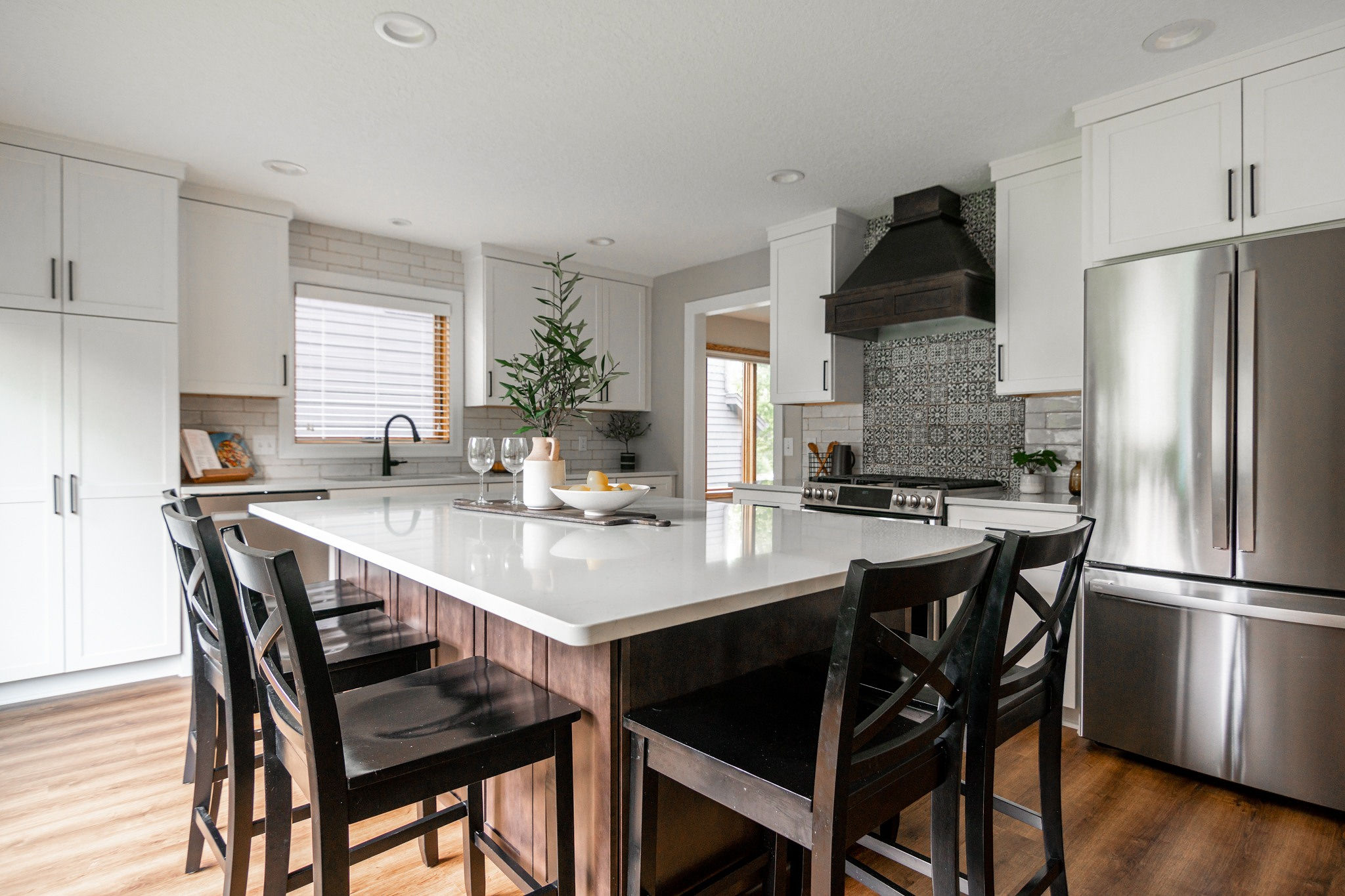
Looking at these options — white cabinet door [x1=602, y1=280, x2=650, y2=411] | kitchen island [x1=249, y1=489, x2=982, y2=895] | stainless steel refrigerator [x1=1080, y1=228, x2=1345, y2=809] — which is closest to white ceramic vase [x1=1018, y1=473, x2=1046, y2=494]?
stainless steel refrigerator [x1=1080, y1=228, x2=1345, y2=809]

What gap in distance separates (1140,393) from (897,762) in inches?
78.7

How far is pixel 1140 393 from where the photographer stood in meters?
2.46

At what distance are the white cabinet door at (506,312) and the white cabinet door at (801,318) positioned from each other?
5.34ft

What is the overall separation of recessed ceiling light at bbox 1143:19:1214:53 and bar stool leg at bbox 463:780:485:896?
9.62 ft

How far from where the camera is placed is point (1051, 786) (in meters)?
1.46

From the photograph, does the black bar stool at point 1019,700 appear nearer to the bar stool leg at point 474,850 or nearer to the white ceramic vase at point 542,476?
the bar stool leg at point 474,850

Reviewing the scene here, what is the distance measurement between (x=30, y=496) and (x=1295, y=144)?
193 inches

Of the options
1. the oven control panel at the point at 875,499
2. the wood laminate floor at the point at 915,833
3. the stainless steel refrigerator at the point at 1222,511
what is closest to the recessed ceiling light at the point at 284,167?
the wood laminate floor at the point at 915,833

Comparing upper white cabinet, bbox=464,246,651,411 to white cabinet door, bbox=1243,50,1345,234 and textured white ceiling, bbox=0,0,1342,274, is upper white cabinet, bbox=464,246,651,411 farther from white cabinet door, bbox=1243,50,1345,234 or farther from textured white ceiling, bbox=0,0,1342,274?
white cabinet door, bbox=1243,50,1345,234

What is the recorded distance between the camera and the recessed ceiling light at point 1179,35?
2203 mm

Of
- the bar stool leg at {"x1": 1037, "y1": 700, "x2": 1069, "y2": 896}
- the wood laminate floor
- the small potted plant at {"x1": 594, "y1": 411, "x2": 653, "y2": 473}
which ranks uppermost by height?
the small potted plant at {"x1": 594, "y1": 411, "x2": 653, "y2": 473}

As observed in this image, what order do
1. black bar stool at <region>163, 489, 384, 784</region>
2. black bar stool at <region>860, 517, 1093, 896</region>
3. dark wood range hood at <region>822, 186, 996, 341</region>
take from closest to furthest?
black bar stool at <region>860, 517, 1093, 896</region>
black bar stool at <region>163, 489, 384, 784</region>
dark wood range hood at <region>822, 186, 996, 341</region>

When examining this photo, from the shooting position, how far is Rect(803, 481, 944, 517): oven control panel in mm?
3166

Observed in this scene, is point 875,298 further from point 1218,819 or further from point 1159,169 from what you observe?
point 1218,819
